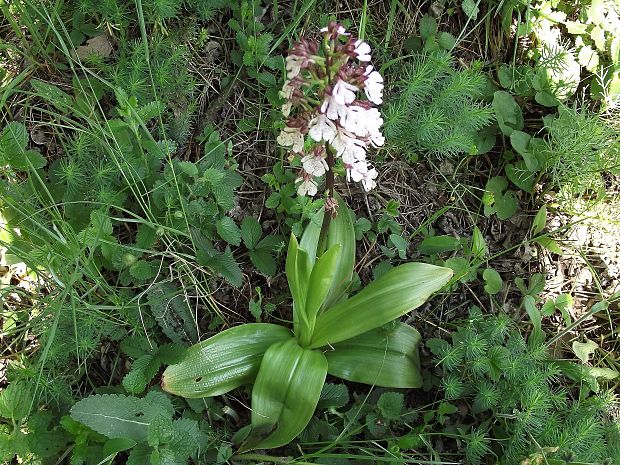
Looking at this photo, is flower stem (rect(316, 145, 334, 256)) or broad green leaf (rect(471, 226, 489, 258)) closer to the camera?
flower stem (rect(316, 145, 334, 256))

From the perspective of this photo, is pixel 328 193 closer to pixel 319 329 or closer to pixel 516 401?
pixel 319 329

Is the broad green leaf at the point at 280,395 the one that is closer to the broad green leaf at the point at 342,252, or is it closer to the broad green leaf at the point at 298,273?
the broad green leaf at the point at 298,273

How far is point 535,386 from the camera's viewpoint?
6.83 feet

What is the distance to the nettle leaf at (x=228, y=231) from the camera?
7.35 feet

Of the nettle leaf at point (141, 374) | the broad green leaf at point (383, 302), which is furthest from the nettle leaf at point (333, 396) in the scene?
the nettle leaf at point (141, 374)

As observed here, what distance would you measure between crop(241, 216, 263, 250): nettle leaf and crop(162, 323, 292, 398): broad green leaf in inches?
13.6

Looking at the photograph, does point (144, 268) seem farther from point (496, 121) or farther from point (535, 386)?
point (496, 121)

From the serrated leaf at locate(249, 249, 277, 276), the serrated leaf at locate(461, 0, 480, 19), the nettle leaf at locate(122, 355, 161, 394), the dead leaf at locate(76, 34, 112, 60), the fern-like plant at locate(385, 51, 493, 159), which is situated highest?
the dead leaf at locate(76, 34, 112, 60)

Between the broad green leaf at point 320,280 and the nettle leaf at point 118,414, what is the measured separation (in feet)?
1.92

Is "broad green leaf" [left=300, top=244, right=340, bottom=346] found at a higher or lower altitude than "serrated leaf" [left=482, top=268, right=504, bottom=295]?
higher

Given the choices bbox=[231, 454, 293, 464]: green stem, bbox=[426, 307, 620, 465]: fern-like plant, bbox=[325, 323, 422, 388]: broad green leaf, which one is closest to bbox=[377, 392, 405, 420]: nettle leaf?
bbox=[325, 323, 422, 388]: broad green leaf

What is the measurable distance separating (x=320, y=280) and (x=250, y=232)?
1.68 ft

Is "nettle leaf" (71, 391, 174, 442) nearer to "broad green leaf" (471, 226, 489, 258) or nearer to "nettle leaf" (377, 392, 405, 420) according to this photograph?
"nettle leaf" (377, 392, 405, 420)

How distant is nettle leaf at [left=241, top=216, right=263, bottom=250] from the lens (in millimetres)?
2332
